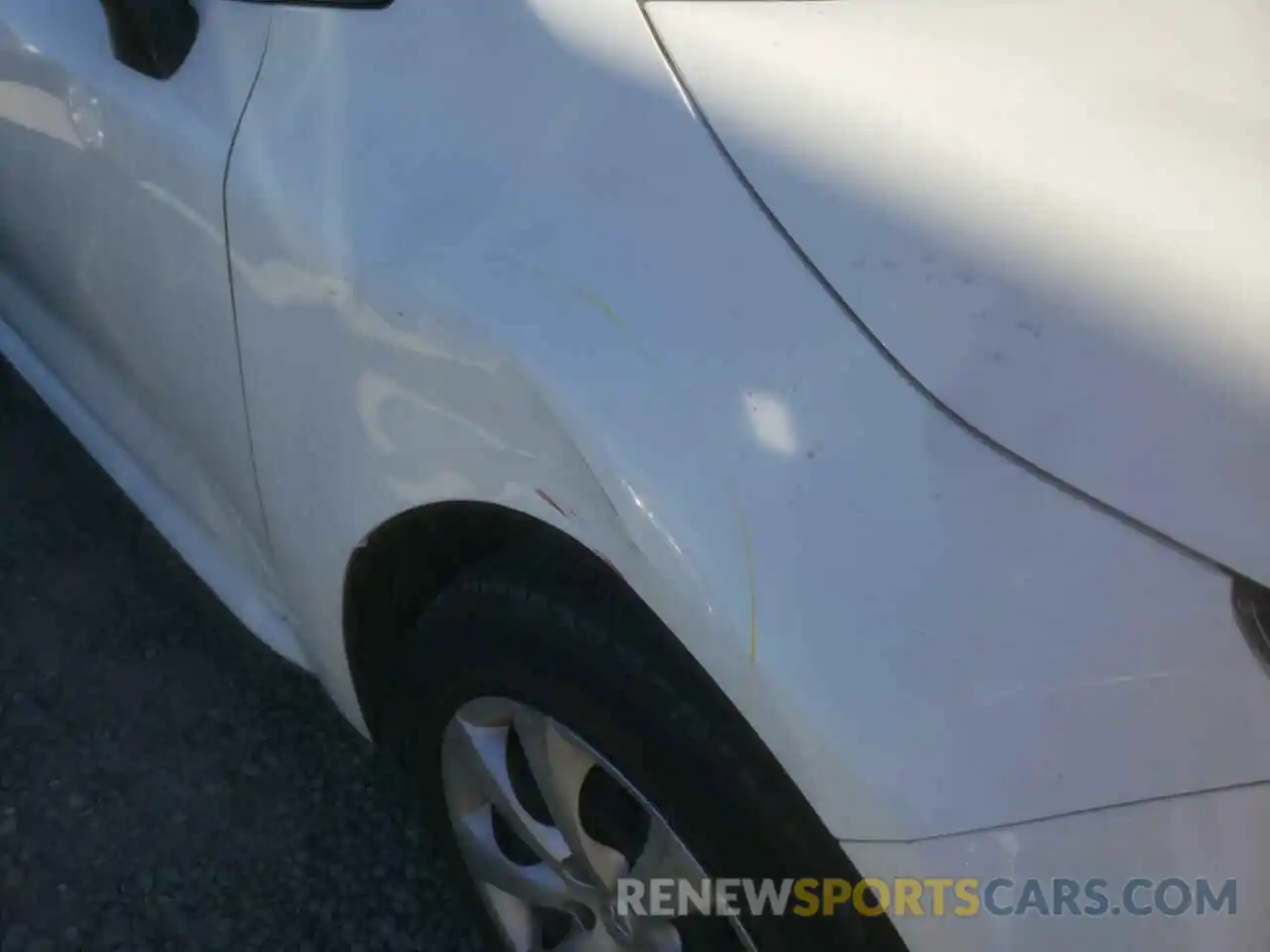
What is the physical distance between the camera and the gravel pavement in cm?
183

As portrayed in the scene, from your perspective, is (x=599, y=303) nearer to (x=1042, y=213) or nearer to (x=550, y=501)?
(x=550, y=501)

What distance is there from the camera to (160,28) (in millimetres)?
1505

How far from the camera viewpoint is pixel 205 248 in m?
1.49

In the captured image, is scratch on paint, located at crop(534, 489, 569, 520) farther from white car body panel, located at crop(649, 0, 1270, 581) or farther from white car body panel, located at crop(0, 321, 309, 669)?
white car body panel, located at crop(0, 321, 309, 669)

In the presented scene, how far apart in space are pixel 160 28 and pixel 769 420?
3.04ft

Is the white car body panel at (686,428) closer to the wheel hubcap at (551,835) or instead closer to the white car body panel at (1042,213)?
the white car body panel at (1042,213)

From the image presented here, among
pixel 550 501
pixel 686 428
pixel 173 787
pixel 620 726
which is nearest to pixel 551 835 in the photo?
pixel 620 726

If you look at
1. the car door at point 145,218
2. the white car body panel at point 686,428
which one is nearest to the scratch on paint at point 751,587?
the white car body panel at point 686,428

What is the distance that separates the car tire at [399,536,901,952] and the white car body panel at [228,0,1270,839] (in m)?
0.08

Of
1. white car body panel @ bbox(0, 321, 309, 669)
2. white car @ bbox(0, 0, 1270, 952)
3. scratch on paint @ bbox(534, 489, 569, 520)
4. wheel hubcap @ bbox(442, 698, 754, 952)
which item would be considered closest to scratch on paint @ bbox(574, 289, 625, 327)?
white car @ bbox(0, 0, 1270, 952)

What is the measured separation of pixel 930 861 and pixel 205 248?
1.05 meters

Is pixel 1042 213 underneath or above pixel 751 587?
above

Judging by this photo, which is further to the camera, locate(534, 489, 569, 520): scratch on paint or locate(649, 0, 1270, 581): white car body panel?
locate(534, 489, 569, 520): scratch on paint

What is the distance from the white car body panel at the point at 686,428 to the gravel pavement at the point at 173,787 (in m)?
0.70
